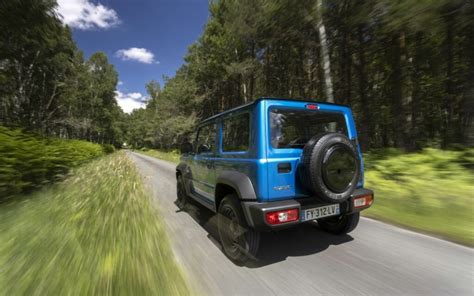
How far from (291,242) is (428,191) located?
11.6ft

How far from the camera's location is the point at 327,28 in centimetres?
1188

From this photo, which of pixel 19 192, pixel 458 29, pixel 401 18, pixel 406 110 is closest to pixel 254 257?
pixel 19 192

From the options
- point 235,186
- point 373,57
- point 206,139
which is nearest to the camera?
point 235,186

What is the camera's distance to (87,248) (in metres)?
2.88

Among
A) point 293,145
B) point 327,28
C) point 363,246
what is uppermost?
point 327,28

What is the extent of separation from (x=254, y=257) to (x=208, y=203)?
1.62 m

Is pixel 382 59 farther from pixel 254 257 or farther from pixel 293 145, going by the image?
pixel 254 257

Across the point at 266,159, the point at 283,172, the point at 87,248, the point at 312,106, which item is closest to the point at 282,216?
the point at 283,172

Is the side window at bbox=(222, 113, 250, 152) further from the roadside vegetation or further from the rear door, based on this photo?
the roadside vegetation

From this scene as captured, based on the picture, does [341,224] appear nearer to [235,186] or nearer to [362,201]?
[362,201]

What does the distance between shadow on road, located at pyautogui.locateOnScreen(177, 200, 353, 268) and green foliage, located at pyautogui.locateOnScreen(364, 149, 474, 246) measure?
155 centimetres

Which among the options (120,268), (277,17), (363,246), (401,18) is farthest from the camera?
(277,17)

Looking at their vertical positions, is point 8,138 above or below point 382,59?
below

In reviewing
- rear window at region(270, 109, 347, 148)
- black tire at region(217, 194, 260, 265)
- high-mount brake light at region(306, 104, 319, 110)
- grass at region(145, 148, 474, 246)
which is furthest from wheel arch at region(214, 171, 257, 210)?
grass at region(145, 148, 474, 246)
